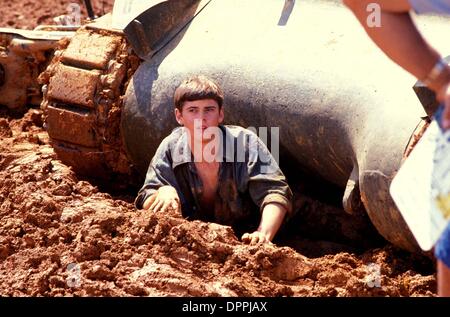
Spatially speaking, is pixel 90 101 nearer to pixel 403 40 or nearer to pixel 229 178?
pixel 229 178

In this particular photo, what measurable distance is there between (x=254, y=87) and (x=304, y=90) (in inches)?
10.4

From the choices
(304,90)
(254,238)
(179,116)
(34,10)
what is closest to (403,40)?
(254,238)

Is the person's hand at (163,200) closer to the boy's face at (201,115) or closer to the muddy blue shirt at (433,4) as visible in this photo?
the boy's face at (201,115)

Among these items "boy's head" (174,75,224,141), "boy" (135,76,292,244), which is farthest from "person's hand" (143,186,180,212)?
"boy's head" (174,75,224,141)

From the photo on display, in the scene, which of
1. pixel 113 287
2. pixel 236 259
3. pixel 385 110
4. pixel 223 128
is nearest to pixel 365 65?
pixel 385 110

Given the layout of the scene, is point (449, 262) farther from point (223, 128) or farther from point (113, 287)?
point (223, 128)

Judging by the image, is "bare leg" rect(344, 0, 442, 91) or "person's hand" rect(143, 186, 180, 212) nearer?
"bare leg" rect(344, 0, 442, 91)

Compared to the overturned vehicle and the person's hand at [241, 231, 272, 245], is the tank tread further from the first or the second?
the person's hand at [241, 231, 272, 245]

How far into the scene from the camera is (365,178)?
4.32 m

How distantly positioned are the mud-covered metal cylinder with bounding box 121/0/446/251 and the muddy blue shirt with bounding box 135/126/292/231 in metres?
0.17

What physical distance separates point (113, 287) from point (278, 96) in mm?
1367

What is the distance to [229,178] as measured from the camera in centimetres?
480

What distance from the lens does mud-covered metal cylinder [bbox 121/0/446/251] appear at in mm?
4316

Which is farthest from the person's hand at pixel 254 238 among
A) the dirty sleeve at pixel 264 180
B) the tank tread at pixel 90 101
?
the tank tread at pixel 90 101
